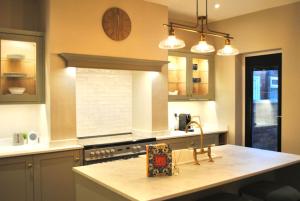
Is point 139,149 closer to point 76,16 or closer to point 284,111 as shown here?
point 76,16

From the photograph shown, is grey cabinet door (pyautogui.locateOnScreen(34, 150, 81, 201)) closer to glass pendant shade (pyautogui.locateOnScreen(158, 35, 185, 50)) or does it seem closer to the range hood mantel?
the range hood mantel

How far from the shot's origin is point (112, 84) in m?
4.50

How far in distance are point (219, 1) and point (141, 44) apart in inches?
51.9

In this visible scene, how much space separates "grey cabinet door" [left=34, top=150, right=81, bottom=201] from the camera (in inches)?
132

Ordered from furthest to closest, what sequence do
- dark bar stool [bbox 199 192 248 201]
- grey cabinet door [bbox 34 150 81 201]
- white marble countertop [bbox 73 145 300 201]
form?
grey cabinet door [bbox 34 150 81 201] < dark bar stool [bbox 199 192 248 201] < white marble countertop [bbox 73 145 300 201]

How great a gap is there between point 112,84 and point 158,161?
2.39 meters

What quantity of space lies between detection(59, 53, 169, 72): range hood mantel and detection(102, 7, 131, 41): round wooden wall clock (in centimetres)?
34

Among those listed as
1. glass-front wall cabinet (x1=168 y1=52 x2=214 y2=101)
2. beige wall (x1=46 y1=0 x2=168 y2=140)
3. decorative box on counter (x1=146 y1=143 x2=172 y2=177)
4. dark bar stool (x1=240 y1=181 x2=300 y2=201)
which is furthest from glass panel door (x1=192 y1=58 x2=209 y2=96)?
decorative box on counter (x1=146 y1=143 x2=172 y2=177)

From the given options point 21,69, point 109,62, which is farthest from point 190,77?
point 21,69

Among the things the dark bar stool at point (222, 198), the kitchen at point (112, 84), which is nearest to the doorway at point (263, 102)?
the kitchen at point (112, 84)

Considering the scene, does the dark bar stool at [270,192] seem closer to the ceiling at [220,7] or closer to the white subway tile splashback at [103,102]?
the white subway tile splashback at [103,102]

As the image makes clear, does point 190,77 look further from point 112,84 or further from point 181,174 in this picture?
point 181,174

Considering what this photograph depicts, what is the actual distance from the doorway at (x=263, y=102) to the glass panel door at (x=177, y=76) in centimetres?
116

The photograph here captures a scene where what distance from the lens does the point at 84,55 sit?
12.1 feet
